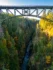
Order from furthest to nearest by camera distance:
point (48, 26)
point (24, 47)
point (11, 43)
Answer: point (24, 47)
point (48, 26)
point (11, 43)

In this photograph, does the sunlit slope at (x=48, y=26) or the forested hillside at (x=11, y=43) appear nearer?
the forested hillside at (x=11, y=43)

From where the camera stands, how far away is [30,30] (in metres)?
83.5

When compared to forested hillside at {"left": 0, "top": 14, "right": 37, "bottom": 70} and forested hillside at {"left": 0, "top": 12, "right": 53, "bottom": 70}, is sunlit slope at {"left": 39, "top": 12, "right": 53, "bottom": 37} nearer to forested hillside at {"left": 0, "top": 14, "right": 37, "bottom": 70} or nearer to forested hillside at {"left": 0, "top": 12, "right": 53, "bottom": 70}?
forested hillside at {"left": 0, "top": 12, "right": 53, "bottom": 70}

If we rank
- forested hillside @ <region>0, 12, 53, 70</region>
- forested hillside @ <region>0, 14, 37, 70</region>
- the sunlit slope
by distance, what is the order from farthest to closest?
1. the sunlit slope
2. forested hillside @ <region>0, 12, 53, 70</region>
3. forested hillside @ <region>0, 14, 37, 70</region>

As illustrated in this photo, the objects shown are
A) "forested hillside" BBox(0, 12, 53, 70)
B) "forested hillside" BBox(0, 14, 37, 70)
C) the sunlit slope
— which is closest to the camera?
"forested hillside" BBox(0, 14, 37, 70)

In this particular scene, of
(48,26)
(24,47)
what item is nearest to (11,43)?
(48,26)

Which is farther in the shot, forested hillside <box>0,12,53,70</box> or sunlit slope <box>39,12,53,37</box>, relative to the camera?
sunlit slope <box>39,12,53,37</box>

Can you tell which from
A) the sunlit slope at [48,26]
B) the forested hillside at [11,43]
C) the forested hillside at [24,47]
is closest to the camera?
the forested hillside at [11,43]

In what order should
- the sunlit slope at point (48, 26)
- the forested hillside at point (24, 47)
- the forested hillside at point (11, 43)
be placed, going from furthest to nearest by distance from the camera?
the sunlit slope at point (48, 26) < the forested hillside at point (24, 47) < the forested hillside at point (11, 43)

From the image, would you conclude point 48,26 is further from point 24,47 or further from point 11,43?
point 24,47

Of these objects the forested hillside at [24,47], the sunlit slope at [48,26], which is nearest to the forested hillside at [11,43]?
the forested hillside at [24,47]

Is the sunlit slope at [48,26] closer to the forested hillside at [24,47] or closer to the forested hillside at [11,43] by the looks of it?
the forested hillside at [24,47]

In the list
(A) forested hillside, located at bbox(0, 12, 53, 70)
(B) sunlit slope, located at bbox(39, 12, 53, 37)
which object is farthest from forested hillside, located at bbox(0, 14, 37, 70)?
(B) sunlit slope, located at bbox(39, 12, 53, 37)

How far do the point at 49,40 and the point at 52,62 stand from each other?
7.69m
